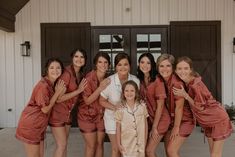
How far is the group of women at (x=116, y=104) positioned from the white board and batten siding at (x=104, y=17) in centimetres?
361

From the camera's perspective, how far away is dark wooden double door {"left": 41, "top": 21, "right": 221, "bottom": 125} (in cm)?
730

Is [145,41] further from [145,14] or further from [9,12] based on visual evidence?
[9,12]

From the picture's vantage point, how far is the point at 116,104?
12.1 feet

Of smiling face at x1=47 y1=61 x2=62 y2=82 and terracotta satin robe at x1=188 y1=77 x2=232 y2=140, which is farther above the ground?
smiling face at x1=47 y1=61 x2=62 y2=82

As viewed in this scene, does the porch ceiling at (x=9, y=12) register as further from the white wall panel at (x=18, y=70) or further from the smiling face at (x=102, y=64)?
the smiling face at (x=102, y=64)

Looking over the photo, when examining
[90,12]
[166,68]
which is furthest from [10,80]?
[166,68]

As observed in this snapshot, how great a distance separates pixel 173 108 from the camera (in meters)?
3.62

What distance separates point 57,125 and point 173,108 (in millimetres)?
1207

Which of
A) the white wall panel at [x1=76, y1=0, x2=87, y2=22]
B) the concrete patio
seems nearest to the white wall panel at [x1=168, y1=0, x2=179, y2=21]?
the white wall panel at [x1=76, y1=0, x2=87, y2=22]

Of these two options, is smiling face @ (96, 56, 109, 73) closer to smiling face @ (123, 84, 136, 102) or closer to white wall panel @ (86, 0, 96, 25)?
smiling face @ (123, 84, 136, 102)

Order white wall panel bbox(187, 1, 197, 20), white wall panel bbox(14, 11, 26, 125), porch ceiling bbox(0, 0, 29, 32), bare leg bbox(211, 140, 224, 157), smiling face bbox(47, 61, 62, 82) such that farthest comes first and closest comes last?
white wall panel bbox(14, 11, 26, 125) < white wall panel bbox(187, 1, 197, 20) < porch ceiling bbox(0, 0, 29, 32) < smiling face bbox(47, 61, 62, 82) < bare leg bbox(211, 140, 224, 157)

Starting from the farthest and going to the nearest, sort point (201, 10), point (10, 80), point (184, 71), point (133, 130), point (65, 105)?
point (10, 80)
point (201, 10)
point (65, 105)
point (133, 130)
point (184, 71)

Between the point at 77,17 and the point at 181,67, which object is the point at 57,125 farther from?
the point at 77,17

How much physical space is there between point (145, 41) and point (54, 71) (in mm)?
4024
